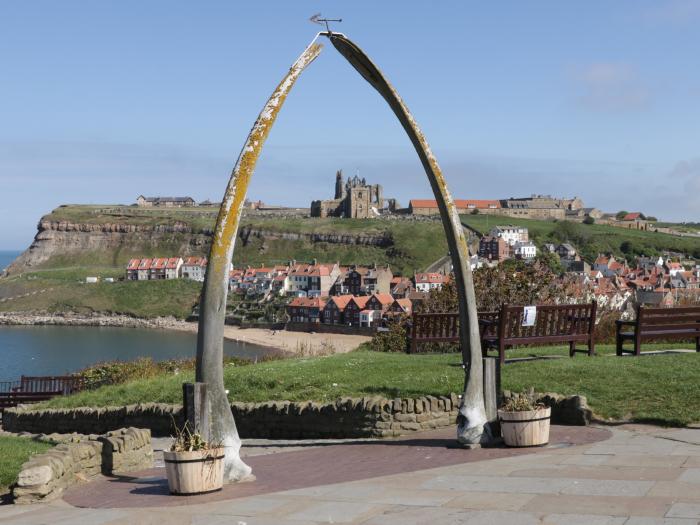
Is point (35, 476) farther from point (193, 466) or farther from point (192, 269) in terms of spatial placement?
point (192, 269)

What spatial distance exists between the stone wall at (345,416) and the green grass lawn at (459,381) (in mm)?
555

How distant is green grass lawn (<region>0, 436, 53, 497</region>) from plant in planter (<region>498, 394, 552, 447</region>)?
5.93 metres

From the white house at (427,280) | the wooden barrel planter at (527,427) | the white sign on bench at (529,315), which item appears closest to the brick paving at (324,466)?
the wooden barrel planter at (527,427)

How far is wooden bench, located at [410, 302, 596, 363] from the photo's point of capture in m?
16.3

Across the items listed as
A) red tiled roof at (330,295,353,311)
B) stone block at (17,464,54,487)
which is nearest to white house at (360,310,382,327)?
red tiled roof at (330,295,353,311)

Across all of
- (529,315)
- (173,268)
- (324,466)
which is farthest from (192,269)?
(324,466)

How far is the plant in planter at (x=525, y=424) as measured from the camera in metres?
11.4

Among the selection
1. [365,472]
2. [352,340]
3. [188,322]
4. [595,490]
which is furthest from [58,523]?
[188,322]

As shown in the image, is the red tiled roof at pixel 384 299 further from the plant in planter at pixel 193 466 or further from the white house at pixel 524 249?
the plant in planter at pixel 193 466

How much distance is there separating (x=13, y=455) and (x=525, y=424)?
6801mm

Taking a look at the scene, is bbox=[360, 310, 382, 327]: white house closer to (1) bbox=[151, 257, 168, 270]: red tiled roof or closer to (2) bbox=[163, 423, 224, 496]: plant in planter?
(1) bbox=[151, 257, 168, 270]: red tiled roof

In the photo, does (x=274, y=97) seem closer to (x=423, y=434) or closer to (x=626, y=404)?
(x=423, y=434)

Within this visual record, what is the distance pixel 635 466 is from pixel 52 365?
71.2 metres

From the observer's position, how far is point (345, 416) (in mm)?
13875
